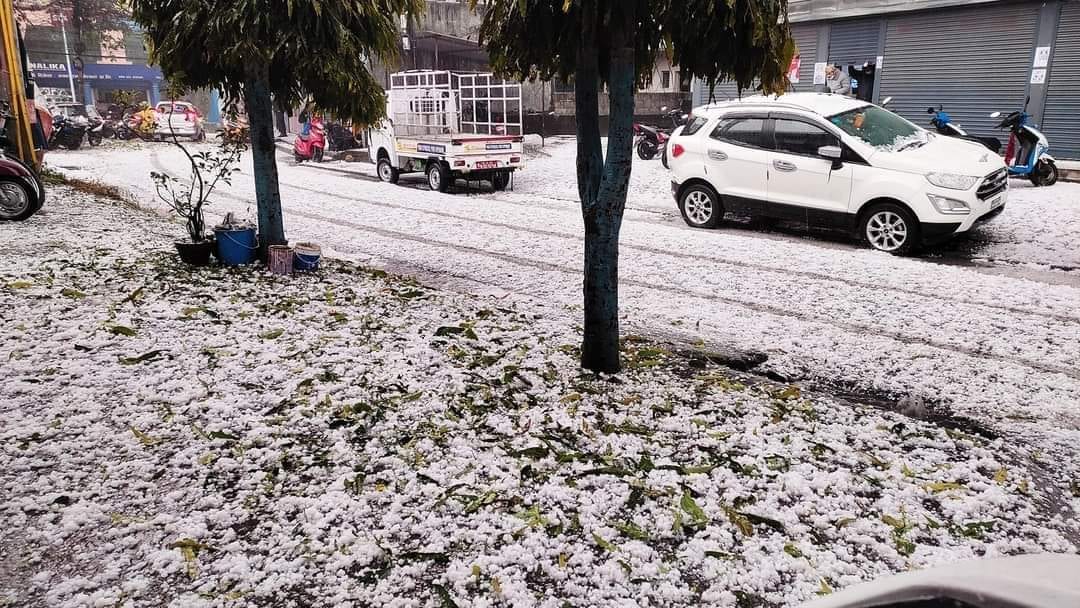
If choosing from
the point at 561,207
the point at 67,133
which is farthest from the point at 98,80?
the point at 561,207

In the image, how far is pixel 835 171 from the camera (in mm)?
9203

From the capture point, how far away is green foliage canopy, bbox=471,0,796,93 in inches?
149

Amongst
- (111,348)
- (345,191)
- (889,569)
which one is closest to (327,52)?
(111,348)

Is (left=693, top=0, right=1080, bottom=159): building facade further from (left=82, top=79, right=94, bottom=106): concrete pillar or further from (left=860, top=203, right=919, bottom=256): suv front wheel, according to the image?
(left=82, top=79, right=94, bottom=106): concrete pillar

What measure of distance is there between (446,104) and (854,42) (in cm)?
1087

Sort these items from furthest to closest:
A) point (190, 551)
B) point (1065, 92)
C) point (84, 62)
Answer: point (84, 62), point (1065, 92), point (190, 551)

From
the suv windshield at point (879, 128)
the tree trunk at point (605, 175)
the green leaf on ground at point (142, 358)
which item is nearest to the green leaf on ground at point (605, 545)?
the tree trunk at point (605, 175)

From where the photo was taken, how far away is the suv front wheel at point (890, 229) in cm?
876

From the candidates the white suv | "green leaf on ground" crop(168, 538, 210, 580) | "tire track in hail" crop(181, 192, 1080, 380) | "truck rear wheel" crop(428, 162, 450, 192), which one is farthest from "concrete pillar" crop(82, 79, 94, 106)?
"green leaf on ground" crop(168, 538, 210, 580)

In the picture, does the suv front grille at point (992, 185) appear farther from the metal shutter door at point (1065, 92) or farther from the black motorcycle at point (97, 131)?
the black motorcycle at point (97, 131)

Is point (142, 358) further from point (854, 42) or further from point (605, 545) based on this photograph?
point (854, 42)

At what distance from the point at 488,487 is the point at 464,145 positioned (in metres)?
11.9

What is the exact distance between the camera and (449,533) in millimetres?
3057

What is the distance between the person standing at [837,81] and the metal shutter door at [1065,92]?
14.1 feet
